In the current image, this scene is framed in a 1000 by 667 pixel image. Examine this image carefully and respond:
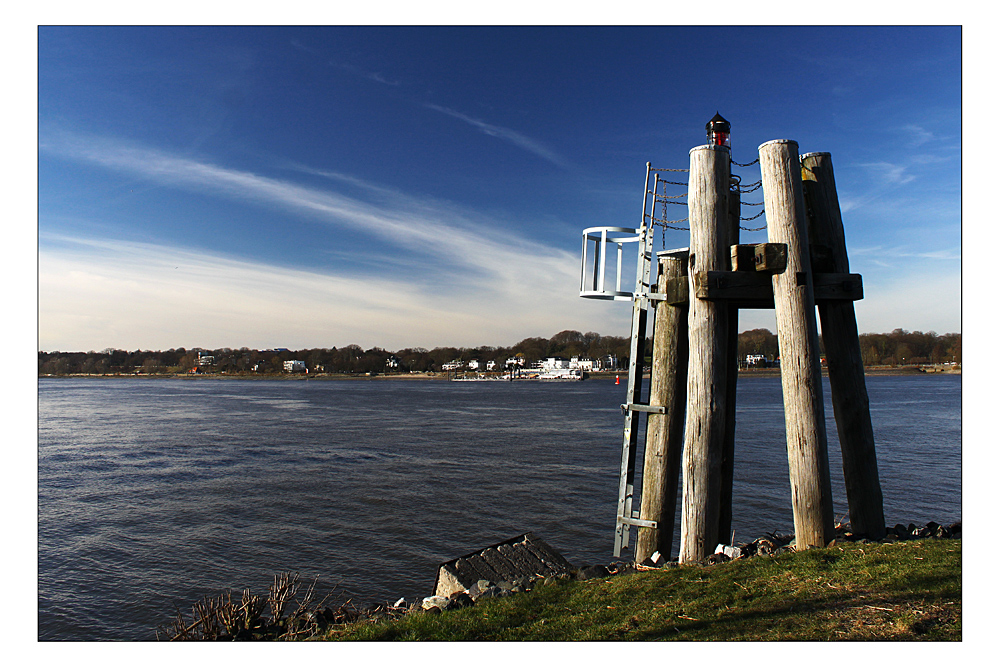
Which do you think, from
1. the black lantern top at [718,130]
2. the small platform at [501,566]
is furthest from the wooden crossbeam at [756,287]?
the small platform at [501,566]

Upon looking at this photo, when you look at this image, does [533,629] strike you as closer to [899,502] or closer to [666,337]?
[666,337]

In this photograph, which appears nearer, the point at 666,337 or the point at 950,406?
the point at 666,337

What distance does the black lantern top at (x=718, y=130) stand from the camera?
787cm

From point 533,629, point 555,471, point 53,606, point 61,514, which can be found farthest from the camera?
point 555,471

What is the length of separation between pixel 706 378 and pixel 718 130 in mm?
3435

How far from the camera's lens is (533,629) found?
16.7 feet

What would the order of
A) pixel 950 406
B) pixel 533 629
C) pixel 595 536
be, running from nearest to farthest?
pixel 533 629, pixel 595 536, pixel 950 406

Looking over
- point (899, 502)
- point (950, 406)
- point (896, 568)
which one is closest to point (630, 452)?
point (896, 568)

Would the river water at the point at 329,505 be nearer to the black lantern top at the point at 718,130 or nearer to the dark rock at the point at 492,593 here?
the dark rock at the point at 492,593

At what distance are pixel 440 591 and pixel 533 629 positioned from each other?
11.4 feet

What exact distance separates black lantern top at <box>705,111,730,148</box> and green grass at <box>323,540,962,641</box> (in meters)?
5.04

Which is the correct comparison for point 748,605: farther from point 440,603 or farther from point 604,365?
point 604,365

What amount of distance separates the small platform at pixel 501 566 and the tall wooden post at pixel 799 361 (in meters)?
3.21

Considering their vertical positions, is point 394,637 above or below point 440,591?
above
